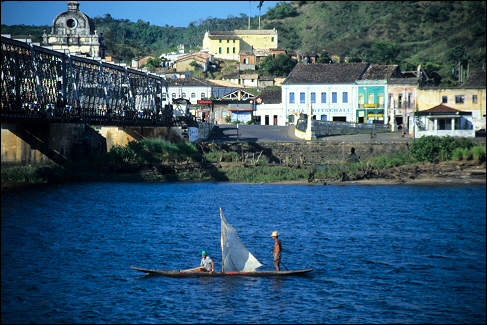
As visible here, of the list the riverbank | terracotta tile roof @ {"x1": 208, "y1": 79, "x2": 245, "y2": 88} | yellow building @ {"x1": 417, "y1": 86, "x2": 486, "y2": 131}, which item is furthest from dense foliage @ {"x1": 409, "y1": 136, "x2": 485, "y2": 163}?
terracotta tile roof @ {"x1": 208, "y1": 79, "x2": 245, "y2": 88}

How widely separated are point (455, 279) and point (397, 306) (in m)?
5.32

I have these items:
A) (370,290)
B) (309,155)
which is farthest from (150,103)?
(370,290)

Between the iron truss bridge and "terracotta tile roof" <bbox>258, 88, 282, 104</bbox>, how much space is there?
1721 cm

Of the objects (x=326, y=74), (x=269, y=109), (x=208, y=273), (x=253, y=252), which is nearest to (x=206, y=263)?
(x=208, y=273)

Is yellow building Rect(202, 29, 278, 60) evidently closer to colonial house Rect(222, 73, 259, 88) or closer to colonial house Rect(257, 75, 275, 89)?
Answer: colonial house Rect(222, 73, 259, 88)

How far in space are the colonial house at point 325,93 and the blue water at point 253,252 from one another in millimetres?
43903

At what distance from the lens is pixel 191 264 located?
39406 mm

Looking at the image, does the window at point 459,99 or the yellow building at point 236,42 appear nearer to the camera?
the window at point 459,99

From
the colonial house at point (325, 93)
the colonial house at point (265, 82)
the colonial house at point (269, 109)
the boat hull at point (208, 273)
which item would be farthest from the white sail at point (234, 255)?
the colonial house at point (265, 82)

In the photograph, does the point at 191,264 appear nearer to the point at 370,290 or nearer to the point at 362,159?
the point at 370,290

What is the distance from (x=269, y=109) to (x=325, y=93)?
30.6 ft

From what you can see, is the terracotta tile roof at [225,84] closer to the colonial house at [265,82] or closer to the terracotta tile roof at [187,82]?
the terracotta tile roof at [187,82]

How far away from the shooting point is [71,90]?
80.8 metres

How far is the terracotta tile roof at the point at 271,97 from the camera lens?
11862 centimetres
